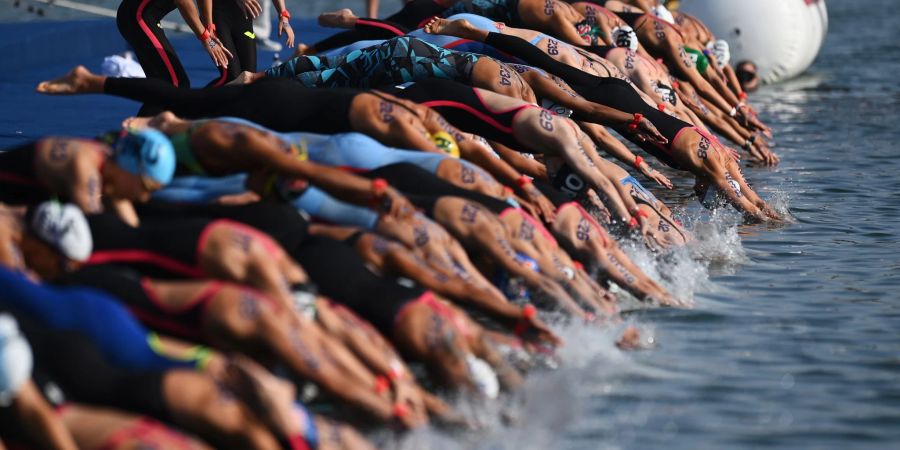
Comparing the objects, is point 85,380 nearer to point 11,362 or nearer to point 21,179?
point 11,362

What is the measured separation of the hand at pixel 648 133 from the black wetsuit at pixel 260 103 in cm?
224

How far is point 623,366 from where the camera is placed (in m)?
6.53

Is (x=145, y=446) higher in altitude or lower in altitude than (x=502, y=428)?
higher

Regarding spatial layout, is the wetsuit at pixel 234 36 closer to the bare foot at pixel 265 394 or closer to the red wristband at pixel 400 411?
the red wristband at pixel 400 411

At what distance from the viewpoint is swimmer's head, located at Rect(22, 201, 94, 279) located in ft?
17.9

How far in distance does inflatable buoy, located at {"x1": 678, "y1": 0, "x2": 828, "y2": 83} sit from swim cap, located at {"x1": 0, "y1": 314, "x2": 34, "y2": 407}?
13.0m

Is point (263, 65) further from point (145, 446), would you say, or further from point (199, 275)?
point (145, 446)

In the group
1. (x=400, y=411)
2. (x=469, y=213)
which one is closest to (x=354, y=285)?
(x=400, y=411)

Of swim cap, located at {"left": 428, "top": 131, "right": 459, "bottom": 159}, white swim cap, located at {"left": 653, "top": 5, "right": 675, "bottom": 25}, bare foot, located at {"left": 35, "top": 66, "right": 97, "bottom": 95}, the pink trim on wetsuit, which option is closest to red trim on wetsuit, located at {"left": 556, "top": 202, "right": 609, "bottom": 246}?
the pink trim on wetsuit

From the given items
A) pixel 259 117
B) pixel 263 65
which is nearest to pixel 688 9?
pixel 263 65

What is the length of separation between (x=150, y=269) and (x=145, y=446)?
1376mm

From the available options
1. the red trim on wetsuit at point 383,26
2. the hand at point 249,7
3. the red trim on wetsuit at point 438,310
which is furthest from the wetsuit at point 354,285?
the red trim on wetsuit at point 383,26

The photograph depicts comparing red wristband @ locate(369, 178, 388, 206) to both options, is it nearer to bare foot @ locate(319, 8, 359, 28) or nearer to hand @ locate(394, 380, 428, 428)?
hand @ locate(394, 380, 428, 428)

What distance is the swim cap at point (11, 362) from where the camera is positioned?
4461 mm
